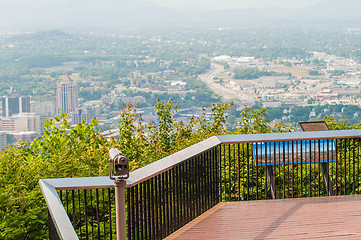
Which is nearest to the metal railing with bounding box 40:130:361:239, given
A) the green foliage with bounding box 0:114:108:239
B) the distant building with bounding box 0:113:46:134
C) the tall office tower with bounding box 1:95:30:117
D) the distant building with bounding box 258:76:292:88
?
the green foliage with bounding box 0:114:108:239

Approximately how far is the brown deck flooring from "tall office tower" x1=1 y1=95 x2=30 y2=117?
21.0 m

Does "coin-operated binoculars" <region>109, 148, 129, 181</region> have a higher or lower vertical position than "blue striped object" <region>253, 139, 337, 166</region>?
higher

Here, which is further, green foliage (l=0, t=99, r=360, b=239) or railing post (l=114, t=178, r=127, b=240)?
green foliage (l=0, t=99, r=360, b=239)

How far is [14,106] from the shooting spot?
85.3 ft

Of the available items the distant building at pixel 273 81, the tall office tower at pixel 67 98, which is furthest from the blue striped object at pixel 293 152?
the distant building at pixel 273 81

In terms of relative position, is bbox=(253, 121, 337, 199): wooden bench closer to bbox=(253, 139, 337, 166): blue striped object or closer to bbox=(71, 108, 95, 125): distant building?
bbox=(253, 139, 337, 166): blue striped object

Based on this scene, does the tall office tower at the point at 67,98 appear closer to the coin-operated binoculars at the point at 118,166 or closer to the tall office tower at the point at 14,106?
the tall office tower at the point at 14,106

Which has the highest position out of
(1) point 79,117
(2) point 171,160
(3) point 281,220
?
(2) point 171,160

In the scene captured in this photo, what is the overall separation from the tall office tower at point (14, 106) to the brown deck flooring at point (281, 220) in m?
21.0

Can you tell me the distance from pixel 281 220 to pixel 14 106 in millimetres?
23155

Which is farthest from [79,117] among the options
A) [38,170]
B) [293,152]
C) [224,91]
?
[224,91]

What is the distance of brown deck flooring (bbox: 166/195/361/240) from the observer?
473cm

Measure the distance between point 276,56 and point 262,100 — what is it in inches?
858

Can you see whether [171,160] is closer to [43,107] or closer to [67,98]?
[67,98]
